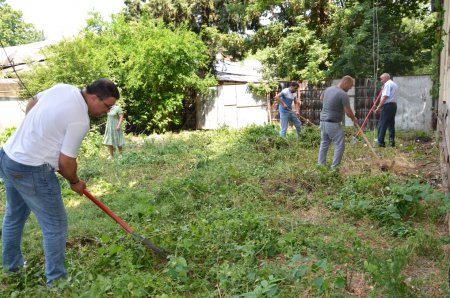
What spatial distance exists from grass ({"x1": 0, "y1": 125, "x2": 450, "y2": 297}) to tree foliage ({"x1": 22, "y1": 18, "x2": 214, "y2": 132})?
6.40 meters

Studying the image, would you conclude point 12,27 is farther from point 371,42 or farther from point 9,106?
point 371,42

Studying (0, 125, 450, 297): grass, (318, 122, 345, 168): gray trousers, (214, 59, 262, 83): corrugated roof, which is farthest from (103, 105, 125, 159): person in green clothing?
(214, 59, 262, 83): corrugated roof

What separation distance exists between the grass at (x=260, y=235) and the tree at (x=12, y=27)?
144ft

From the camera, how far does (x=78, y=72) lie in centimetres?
1209

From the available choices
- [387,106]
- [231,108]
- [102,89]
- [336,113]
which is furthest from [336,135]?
[231,108]

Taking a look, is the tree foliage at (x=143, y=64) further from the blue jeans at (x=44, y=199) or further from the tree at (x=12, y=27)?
the tree at (x=12, y=27)

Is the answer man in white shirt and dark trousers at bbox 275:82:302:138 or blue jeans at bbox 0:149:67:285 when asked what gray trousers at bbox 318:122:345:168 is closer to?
man in white shirt and dark trousers at bbox 275:82:302:138

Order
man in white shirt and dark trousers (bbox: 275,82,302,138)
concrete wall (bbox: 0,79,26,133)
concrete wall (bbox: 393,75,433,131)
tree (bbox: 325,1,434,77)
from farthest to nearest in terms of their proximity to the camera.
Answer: tree (bbox: 325,1,434,77), concrete wall (bbox: 0,79,26,133), concrete wall (bbox: 393,75,433,131), man in white shirt and dark trousers (bbox: 275,82,302,138)

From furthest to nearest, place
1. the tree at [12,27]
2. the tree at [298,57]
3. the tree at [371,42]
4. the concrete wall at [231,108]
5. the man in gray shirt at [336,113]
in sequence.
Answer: the tree at [12,27]
the concrete wall at [231,108]
the tree at [298,57]
the tree at [371,42]
the man in gray shirt at [336,113]

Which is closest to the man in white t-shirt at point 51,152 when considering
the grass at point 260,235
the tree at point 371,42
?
the grass at point 260,235

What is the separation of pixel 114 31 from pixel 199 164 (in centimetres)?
913

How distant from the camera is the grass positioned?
2967mm

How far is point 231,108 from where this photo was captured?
15.8 m

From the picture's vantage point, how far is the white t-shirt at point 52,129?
294cm
